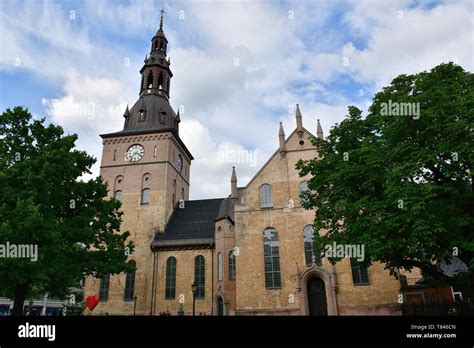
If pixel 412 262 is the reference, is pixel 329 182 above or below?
above

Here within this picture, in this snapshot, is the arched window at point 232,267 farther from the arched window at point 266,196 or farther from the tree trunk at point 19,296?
the tree trunk at point 19,296

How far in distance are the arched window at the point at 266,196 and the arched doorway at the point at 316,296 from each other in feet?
22.2

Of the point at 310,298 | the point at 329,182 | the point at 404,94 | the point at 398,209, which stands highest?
the point at 404,94

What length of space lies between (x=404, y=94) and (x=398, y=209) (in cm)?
469

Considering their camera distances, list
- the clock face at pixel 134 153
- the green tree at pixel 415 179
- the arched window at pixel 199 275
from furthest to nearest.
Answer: the clock face at pixel 134 153, the arched window at pixel 199 275, the green tree at pixel 415 179

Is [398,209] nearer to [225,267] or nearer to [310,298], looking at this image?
[310,298]

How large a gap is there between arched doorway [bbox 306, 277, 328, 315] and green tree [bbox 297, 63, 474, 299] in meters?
11.2

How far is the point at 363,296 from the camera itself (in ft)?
81.3

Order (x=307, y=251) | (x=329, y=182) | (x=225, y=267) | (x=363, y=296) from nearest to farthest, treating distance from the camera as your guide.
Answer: (x=329, y=182) < (x=363, y=296) < (x=307, y=251) < (x=225, y=267)

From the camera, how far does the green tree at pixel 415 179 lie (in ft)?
40.2

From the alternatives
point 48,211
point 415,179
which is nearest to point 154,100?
point 48,211

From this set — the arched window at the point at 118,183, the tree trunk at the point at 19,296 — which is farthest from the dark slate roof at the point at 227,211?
the tree trunk at the point at 19,296

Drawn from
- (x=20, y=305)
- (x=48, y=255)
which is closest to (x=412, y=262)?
(x=48, y=255)

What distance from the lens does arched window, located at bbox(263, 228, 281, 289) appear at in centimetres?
2647
